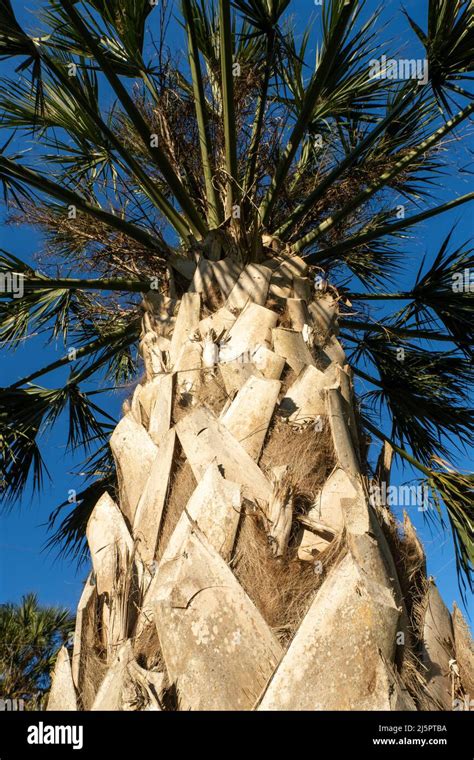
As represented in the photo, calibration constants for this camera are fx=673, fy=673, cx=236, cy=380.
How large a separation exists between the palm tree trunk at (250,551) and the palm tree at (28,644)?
17.4 ft

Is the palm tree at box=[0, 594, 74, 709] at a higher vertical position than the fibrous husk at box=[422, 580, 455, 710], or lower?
lower

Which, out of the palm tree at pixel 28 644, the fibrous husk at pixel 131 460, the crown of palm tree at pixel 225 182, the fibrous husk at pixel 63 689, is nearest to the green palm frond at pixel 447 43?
the crown of palm tree at pixel 225 182

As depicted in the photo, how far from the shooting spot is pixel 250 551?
2613mm

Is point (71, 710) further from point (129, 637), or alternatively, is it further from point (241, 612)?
point (241, 612)

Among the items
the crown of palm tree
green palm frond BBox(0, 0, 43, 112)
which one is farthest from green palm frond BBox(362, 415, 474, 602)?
green palm frond BBox(0, 0, 43, 112)

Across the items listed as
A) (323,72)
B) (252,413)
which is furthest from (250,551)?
(323,72)

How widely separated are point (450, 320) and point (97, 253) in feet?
9.15

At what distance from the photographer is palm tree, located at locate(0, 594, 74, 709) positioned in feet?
25.7

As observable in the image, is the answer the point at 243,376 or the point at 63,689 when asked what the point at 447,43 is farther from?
the point at 63,689

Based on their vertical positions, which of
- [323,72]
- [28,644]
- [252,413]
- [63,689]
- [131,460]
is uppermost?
[323,72]

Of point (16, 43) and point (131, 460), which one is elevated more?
point (16, 43)

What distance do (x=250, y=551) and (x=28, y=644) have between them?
7.08 metres

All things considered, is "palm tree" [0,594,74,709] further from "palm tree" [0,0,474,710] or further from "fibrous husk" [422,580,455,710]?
"fibrous husk" [422,580,455,710]

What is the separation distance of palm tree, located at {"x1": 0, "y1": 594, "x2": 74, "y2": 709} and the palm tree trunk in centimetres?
531
